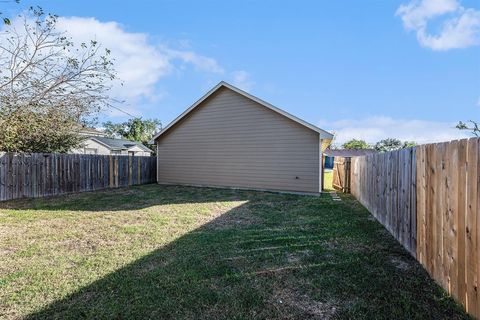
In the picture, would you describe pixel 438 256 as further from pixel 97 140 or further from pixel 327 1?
pixel 97 140

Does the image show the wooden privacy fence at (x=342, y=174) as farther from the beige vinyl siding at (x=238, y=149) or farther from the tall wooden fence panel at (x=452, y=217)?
the tall wooden fence panel at (x=452, y=217)

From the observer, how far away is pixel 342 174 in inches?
517

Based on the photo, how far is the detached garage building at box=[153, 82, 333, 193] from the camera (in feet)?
37.4

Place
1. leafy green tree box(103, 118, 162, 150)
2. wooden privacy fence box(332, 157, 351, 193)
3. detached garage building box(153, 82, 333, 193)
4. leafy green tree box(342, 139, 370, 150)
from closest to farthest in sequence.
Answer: detached garage building box(153, 82, 333, 193)
wooden privacy fence box(332, 157, 351, 193)
leafy green tree box(103, 118, 162, 150)
leafy green tree box(342, 139, 370, 150)

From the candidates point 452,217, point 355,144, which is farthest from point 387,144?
point 452,217

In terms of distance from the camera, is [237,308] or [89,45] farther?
[89,45]

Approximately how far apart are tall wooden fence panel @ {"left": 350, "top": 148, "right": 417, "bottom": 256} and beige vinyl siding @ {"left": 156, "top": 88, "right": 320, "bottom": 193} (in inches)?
166

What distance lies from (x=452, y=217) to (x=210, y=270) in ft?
8.87

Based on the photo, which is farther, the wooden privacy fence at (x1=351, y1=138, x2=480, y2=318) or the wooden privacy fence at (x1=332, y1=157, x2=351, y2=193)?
the wooden privacy fence at (x1=332, y1=157, x2=351, y2=193)

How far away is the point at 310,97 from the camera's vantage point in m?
24.1

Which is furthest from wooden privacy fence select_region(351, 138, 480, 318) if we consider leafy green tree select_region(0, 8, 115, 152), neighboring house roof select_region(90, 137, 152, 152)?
neighboring house roof select_region(90, 137, 152, 152)

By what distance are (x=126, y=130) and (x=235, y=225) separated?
44.6 metres

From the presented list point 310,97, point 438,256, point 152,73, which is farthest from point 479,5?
point 310,97

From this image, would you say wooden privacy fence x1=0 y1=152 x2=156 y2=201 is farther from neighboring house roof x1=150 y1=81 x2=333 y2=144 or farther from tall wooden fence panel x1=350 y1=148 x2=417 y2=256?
tall wooden fence panel x1=350 y1=148 x2=417 y2=256
